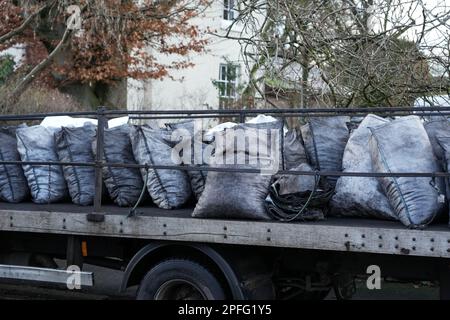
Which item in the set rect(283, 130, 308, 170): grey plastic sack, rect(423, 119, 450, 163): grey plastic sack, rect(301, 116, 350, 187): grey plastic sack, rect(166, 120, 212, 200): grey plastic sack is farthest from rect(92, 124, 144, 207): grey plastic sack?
rect(423, 119, 450, 163): grey plastic sack

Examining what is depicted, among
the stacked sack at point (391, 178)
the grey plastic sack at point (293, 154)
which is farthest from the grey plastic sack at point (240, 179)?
the stacked sack at point (391, 178)

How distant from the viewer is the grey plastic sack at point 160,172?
16.4 feet

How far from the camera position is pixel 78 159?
5.39 metres

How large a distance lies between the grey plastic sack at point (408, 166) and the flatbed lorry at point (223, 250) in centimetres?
11

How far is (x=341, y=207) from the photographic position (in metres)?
4.55

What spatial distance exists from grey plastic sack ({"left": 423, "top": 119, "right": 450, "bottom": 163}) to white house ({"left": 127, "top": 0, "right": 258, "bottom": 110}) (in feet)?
42.8

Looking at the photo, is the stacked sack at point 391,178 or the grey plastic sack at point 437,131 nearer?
the stacked sack at point 391,178

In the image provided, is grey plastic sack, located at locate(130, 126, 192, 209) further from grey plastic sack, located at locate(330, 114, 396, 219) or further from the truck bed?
grey plastic sack, located at locate(330, 114, 396, 219)

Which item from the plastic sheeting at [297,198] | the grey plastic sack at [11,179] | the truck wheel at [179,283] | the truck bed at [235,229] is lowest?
the truck wheel at [179,283]

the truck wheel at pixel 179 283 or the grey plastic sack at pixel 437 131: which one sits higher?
the grey plastic sack at pixel 437 131

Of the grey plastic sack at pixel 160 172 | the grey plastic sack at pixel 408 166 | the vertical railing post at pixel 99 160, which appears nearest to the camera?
the grey plastic sack at pixel 408 166

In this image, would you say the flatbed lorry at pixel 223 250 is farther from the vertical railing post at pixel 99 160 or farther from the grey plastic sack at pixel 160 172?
the grey plastic sack at pixel 160 172
